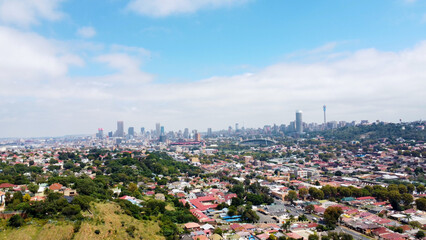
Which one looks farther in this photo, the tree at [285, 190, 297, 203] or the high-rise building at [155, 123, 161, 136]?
the high-rise building at [155, 123, 161, 136]

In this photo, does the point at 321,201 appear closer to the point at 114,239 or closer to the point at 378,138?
the point at 114,239

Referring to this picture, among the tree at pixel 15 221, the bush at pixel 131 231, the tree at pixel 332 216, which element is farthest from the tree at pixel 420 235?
the tree at pixel 15 221

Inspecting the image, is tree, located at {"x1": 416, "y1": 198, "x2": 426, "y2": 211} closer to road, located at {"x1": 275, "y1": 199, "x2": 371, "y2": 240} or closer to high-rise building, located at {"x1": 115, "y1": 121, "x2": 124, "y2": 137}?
road, located at {"x1": 275, "y1": 199, "x2": 371, "y2": 240}

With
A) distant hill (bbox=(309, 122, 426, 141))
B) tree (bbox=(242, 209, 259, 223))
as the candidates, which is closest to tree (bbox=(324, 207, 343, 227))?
tree (bbox=(242, 209, 259, 223))

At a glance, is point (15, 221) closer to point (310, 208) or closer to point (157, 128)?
point (310, 208)

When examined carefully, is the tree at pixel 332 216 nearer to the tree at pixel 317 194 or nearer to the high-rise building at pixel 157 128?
the tree at pixel 317 194
